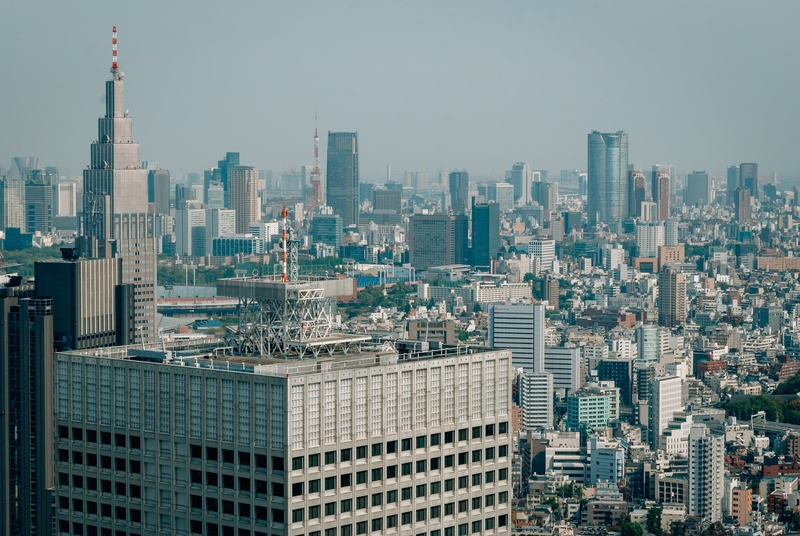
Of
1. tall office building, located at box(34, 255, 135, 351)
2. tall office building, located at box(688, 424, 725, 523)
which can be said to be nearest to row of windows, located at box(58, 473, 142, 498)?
tall office building, located at box(34, 255, 135, 351)

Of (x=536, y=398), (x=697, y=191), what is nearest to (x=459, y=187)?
(x=697, y=191)

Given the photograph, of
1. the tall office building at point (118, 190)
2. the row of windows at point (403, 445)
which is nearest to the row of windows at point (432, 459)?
the row of windows at point (403, 445)

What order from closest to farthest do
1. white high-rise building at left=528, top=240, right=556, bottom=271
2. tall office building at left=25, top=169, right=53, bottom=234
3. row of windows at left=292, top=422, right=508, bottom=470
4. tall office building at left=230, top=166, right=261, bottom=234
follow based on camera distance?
row of windows at left=292, top=422, right=508, bottom=470 → tall office building at left=25, top=169, right=53, bottom=234 → white high-rise building at left=528, top=240, right=556, bottom=271 → tall office building at left=230, top=166, right=261, bottom=234

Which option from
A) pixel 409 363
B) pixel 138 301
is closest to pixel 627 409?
pixel 138 301

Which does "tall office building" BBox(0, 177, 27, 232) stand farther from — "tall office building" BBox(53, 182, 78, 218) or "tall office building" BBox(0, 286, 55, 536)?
"tall office building" BBox(0, 286, 55, 536)

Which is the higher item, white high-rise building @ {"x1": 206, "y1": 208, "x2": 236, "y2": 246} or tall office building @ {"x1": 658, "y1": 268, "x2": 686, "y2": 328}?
white high-rise building @ {"x1": 206, "y1": 208, "x2": 236, "y2": 246}

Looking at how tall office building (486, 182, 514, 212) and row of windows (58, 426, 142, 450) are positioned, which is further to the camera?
tall office building (486, 182, 514, 212)

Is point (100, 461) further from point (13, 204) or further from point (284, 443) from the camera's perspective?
point (13, 204)
